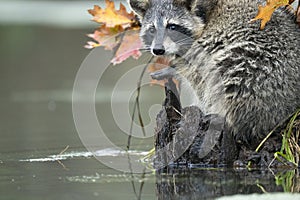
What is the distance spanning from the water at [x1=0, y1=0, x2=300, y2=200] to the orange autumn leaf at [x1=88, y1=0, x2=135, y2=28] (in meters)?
1.10

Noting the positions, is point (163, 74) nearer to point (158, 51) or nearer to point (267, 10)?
point (158, 51)

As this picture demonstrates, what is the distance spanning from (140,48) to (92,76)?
277 inches

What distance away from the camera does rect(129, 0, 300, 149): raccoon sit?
5551mm

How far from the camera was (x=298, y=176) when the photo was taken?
203 inches

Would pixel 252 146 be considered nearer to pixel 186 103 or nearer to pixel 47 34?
pixel 186 103

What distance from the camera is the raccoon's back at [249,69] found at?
218 inches

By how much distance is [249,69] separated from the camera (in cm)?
556

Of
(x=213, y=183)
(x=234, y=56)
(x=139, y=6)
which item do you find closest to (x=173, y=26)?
(x=139, y=6)

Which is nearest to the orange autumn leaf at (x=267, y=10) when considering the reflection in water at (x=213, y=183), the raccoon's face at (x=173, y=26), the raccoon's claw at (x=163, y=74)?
the raccoon's face at (x=173, y=26)

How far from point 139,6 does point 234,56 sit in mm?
962

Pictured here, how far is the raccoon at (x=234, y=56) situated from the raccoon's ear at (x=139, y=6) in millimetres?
12

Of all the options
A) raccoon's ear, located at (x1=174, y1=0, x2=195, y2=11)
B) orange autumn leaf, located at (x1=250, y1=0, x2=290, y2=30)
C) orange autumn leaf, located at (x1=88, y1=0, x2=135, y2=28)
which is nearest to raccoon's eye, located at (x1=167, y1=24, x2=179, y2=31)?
raccoon's ear, located at (x1=174, y1=0, x2=195, y2=11)

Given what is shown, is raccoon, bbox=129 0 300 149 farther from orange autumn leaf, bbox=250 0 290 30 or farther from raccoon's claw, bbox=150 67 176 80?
orange autumn leaf, bbox=250 0 290 30

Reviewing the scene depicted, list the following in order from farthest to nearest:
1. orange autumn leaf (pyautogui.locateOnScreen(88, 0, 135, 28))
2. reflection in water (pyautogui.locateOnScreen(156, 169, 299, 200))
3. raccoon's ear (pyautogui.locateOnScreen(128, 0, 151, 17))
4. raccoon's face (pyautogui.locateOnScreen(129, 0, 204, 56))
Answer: orange autumn leaf (pyautogui.locateOnScreen(88, 0, 135, 28))
raccoon's ear (pyautogui.locateOnScreen(128, 0, 151, 17))
raccoon's face (pyautogui.locateOnScreen(129, 0, 204, 56))
reflection in water (pyautogui.locateOnScreen(156, 169, 299, 200))
